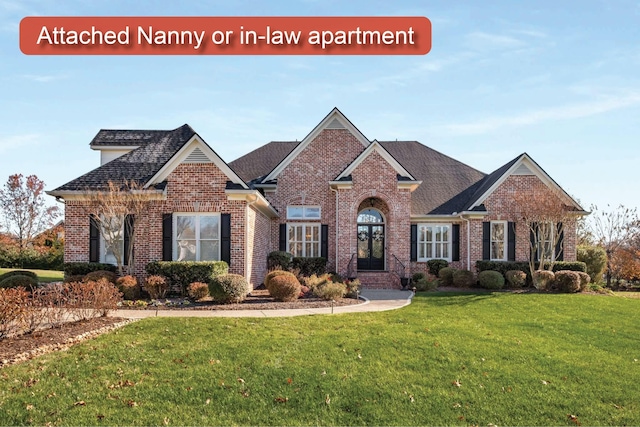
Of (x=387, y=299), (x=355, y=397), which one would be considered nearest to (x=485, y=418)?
(x=355, y=397)

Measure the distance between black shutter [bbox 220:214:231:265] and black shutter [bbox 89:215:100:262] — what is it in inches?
184

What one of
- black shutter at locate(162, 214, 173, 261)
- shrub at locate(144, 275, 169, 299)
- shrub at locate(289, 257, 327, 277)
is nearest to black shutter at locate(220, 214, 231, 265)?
black shutter at locate(162, 214, 173, 261)

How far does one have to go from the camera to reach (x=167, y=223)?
17.2 m

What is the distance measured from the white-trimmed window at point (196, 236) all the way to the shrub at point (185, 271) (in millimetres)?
946

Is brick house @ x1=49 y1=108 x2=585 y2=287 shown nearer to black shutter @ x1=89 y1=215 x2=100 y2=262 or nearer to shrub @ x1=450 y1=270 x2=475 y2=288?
black shutter @ x1=89 y1=215 x2=100 y2=262

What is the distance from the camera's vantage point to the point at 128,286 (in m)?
15.3

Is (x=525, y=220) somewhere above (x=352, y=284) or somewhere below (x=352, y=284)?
above

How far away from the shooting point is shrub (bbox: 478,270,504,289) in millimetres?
19970

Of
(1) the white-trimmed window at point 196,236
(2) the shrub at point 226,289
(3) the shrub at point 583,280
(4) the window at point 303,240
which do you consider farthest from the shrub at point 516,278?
(1) the white-trimmed window at point 196,236

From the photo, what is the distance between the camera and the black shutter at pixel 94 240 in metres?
17.7

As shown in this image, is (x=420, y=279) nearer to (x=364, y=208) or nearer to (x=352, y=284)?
→ (x=352, y=284)

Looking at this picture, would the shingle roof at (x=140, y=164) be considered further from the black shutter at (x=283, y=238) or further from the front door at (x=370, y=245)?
the front door at (x=370, y=245)

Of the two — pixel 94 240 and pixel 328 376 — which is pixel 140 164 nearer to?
pixel 94 240

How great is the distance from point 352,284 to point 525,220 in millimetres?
8905
